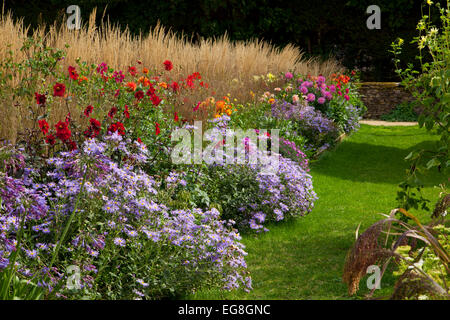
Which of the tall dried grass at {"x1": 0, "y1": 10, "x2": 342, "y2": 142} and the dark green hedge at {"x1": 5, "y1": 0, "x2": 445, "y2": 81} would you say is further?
the dark green hedge at {"x1": 5, "y1": 0, "x2": 445, "y2": 81}

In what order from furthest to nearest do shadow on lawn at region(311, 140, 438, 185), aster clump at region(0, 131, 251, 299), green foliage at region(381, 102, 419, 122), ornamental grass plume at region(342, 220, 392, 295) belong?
1. green foliage at region(381, 102, 419, 122)
2. shadow on lawn at region(311, 140, 438, 185)
3. aster clump at region(0, 131, 251, 299)
4. ornamental grass plume at region(342, 220, 392, 295)

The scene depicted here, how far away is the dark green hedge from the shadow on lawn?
7832mm

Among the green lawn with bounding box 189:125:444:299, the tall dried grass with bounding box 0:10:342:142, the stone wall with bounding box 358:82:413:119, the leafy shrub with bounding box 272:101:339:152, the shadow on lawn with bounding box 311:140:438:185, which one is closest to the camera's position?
the green lawn with bounding box 189:125:444:299

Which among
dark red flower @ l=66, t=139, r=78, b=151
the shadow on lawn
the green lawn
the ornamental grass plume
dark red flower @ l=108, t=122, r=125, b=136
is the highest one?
the ornamental grass plume

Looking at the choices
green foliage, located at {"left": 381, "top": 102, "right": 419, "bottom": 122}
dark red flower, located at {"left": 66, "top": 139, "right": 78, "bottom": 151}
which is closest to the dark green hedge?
green foliage, located at {"left": 381, "top": 102, "right": 419, "bottom": 122}

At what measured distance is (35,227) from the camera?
10.7 ft

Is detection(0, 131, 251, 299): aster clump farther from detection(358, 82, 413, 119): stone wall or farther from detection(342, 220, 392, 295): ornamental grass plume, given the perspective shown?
detection(358, 82, 413, 119): stone wall

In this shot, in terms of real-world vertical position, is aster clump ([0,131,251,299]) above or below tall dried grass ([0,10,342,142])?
below

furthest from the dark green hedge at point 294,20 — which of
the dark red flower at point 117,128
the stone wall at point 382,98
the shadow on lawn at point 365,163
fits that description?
the dark red flower at point 117,128

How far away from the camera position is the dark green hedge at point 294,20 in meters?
16.8

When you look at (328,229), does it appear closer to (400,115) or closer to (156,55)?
(156,55)

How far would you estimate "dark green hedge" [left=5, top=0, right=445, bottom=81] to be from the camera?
16.8 meters

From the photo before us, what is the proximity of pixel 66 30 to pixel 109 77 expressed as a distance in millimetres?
1647
